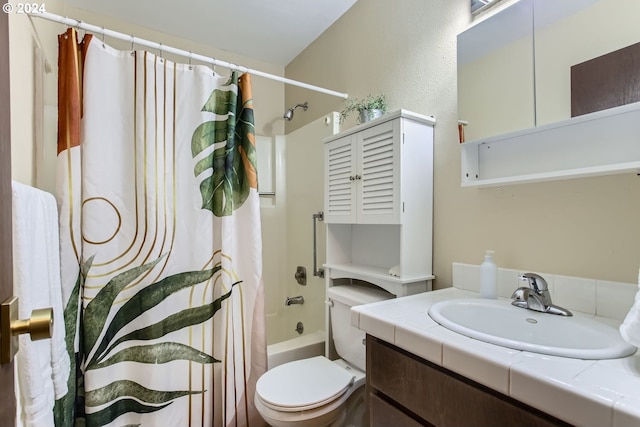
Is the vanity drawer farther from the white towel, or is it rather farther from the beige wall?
the beige wall

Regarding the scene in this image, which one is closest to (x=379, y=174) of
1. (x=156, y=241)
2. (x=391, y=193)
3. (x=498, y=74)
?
(x=391, y=193)

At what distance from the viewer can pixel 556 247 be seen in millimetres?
1074

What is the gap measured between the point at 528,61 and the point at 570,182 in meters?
0.47

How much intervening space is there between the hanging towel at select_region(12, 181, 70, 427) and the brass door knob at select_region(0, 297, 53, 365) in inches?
17.6

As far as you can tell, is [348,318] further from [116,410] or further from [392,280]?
[116,410]

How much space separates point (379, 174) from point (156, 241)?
1095mm

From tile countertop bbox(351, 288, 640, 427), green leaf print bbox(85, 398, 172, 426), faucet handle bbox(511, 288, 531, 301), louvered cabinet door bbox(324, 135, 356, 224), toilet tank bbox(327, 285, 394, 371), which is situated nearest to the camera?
tile countertop bbox(351, 288, 640, 427)

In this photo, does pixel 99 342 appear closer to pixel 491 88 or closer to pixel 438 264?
pixel 438 264

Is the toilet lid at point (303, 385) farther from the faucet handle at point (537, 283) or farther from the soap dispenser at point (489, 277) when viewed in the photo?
the faucet handle at point (537, 283)

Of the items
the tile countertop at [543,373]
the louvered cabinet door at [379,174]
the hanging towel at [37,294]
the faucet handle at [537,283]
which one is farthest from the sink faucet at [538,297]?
the hanging towel at [37,294]

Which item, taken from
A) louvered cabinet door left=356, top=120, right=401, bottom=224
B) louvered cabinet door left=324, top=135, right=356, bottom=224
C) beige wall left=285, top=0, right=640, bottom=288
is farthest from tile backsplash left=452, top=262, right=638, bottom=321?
louvered cabinet door left=324, top=135, right=356, bottom=224

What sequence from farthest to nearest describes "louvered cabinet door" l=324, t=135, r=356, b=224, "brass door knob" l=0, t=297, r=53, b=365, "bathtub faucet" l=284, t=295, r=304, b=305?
"bathtub faucet" l=284, t=295, r=304, b=305
"louvered cabinet door" l=324, t=135, r=356, b=224
"brass door knob" l=0, t=297, r=53, b=365

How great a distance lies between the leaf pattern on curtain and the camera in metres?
1.54

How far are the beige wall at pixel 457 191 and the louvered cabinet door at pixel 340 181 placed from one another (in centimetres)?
38
